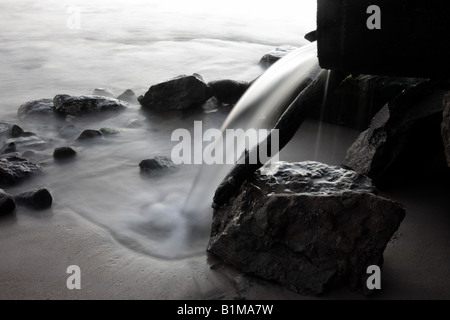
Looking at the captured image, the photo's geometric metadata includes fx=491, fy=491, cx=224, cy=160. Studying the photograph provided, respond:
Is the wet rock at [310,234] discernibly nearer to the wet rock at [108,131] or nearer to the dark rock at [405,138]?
the dark rock at [405,138]

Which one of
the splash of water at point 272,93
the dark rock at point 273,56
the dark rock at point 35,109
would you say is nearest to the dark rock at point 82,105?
the dark rock at point 35,109

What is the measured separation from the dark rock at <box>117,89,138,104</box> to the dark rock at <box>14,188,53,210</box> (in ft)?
8.73

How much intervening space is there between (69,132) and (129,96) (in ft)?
4.24

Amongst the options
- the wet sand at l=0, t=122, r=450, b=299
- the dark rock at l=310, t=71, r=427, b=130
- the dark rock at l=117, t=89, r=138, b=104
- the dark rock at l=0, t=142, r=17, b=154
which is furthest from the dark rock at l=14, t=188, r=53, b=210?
the dark rock at l=117, t=89, r=138, b=104

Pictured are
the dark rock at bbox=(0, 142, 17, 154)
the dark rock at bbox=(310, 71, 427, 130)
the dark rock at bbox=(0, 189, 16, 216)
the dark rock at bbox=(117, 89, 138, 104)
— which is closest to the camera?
the dark rock at bbox=(0, 189, 16, 216)

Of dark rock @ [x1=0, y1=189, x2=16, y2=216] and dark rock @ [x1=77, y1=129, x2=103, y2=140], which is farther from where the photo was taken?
dark rock @ [x1=77, y1=129, x2=103, y2=140]

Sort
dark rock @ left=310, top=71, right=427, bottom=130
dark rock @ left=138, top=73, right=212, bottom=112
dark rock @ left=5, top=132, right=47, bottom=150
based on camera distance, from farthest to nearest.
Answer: dark rock @ left=138, top=73, right=212, bottom=112
dark rock @ left=5, top=132, right=47, bottom=150
dark rock @ left=310, top=71, right=427, bottom=130

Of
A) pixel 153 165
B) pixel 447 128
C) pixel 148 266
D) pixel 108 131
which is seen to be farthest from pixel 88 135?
pixel 447 128

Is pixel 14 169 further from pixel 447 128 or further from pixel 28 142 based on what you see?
pixel 447 128

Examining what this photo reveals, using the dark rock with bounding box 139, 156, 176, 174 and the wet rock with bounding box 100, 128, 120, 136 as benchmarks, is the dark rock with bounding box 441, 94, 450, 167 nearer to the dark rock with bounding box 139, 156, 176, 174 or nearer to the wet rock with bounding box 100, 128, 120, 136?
the dark rock with bounding box 139, 156, 176, 174

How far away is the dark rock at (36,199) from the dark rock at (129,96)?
2659 mm

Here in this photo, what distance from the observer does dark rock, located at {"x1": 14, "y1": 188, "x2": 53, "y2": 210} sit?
357cm

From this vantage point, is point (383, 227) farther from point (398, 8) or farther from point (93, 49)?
point (93, 49)

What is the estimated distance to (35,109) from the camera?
5.70 meters
